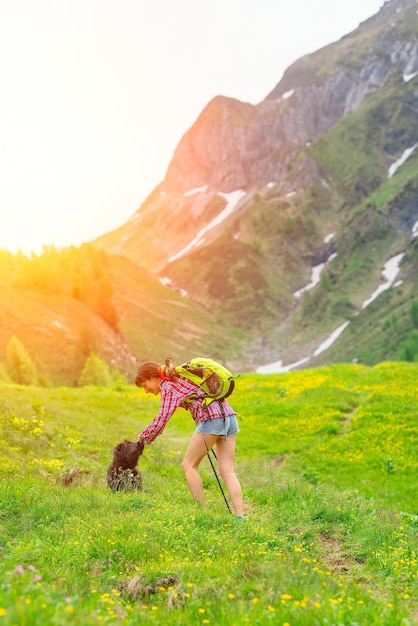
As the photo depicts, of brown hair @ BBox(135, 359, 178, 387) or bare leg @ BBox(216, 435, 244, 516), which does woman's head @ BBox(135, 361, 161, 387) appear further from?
bare leg @ BBox(216, 435, 244, 516)

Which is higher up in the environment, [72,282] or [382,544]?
[72,282]

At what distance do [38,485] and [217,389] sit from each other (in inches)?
159

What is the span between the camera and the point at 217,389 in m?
9.02

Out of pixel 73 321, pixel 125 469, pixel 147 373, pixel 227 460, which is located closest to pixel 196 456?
pixel 227 460

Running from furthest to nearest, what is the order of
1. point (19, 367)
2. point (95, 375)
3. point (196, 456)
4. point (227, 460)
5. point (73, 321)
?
point (73, 321), point (95, 375), point (19, 367), point (227, 460), point (196, 456)

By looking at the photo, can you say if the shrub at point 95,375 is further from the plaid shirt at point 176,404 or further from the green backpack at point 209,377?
the green backpack at point 209,377

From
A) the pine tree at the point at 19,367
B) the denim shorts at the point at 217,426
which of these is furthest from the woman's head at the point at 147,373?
the pine tree at the point at 19,367

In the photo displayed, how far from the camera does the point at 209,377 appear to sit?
9070mm

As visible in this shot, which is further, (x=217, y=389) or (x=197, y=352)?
(x=197, y=352)

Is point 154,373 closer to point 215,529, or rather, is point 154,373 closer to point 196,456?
point 196,456

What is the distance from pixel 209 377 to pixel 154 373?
102cm

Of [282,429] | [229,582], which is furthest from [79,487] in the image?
[282,429]

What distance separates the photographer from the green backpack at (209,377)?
9047 millimetres

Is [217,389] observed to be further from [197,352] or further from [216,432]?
[197,352]
